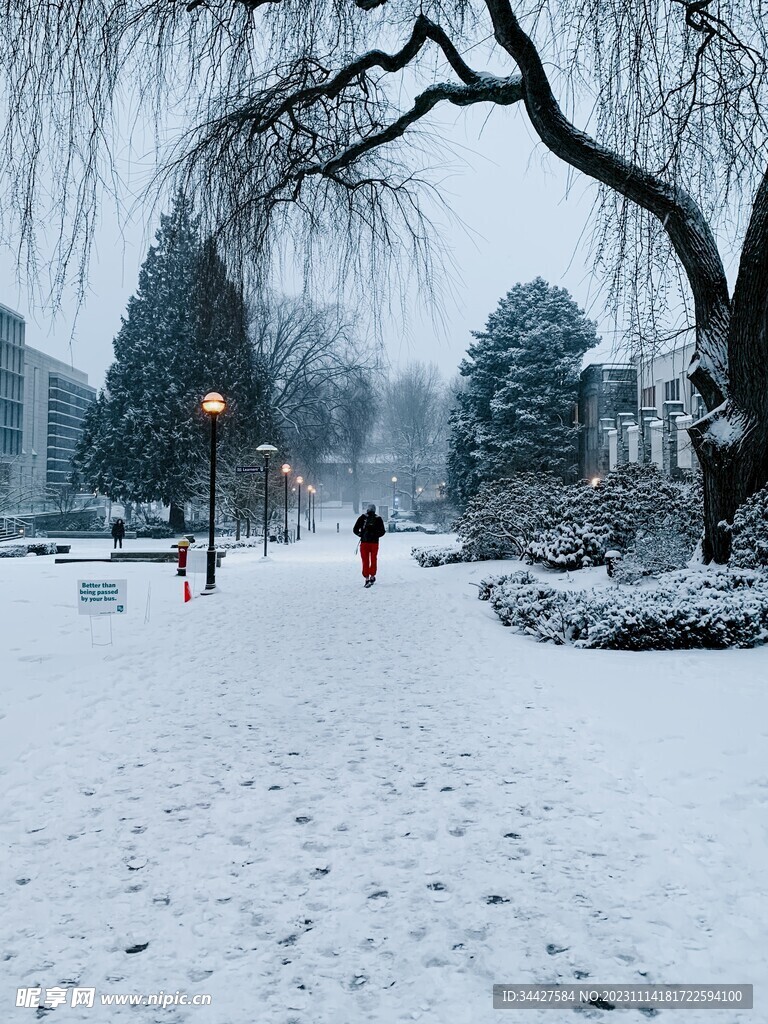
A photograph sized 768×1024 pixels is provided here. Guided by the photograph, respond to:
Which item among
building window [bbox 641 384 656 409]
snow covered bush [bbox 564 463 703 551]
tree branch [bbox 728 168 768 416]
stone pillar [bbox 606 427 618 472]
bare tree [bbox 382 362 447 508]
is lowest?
snow covered bush [bbox 564 463 703 551]

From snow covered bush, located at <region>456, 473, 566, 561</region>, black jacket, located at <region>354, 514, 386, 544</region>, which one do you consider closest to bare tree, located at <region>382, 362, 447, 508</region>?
snow covered bush, located at <region>456, 473, 566, 561</region>

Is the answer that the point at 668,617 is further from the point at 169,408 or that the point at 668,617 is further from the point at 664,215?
the point at 169,408

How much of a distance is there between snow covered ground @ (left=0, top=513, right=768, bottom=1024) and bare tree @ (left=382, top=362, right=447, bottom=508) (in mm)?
63646

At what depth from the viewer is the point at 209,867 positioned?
3090mm

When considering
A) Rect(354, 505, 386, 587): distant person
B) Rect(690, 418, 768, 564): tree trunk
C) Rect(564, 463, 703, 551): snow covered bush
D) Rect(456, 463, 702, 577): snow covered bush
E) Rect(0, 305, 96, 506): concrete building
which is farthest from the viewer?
Rect(0, 305, 96, 506): concrete building

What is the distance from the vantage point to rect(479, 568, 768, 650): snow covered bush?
23.6 ft

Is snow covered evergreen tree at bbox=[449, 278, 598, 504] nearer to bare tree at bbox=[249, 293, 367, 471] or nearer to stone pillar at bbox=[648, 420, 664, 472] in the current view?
stone pillar at bbox=[648, 420, 664, 472]

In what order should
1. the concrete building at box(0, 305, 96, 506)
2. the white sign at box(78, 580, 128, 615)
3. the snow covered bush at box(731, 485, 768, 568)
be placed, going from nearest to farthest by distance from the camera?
the white sign at box(78, 580, 128, 615), the snow covered bush at box(731, 485, 768, 568), the concrete building at box(0, 305, 96, 506)

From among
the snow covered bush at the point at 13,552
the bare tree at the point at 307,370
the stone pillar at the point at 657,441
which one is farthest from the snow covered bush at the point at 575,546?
the bare tree at the point at 307,370

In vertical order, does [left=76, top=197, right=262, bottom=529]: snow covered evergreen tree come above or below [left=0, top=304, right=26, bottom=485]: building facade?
below

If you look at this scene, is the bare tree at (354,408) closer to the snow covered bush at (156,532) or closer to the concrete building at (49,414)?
the snow covered bush at (156,532)

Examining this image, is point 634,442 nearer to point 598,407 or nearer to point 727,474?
point 598,407

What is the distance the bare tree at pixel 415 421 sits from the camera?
7288 centimetres

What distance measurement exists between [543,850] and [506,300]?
139 feet
